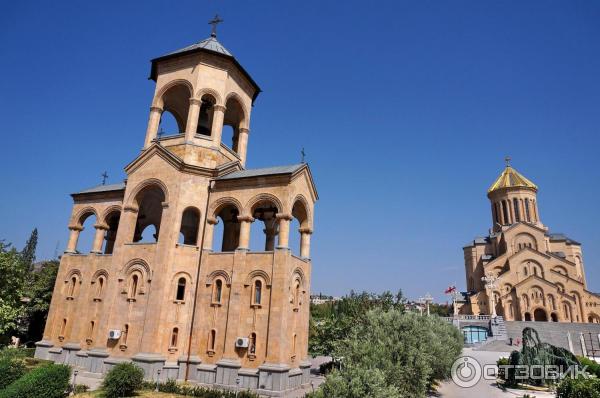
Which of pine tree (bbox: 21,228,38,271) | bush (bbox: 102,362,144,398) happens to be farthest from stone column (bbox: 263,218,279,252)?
pine tree (bbox: 21,228,38,271)

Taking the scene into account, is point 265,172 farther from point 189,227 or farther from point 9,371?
point 9,371

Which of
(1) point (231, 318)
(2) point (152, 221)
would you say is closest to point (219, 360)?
(1) point (231, 318)

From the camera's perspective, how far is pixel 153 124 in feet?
71.5

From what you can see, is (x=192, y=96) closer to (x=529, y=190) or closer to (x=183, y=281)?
(x=183, y=281)

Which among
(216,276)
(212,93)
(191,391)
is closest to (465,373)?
(216,276)

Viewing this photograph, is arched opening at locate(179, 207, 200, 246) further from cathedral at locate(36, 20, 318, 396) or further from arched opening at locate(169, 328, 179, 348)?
arched opening at locate(169, 328, 179, 348)

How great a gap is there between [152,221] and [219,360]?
1153cm

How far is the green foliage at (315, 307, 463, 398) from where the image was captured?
9.29m

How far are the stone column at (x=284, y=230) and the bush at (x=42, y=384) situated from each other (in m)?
9.85

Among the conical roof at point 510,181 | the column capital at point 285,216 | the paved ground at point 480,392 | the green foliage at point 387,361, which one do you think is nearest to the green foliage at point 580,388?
the green foliage at point 387,361

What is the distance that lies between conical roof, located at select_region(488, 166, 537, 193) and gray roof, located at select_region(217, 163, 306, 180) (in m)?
53.4

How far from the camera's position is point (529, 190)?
195ft

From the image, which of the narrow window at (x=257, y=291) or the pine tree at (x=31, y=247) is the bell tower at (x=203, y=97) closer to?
the narrow window at (x=257, y=291)

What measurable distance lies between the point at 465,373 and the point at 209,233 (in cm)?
1816
